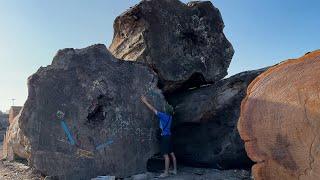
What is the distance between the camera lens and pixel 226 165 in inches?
214

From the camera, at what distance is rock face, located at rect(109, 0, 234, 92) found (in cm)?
571

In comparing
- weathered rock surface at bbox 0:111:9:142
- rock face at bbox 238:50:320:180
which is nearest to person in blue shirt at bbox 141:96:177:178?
rock face at bbox 238:50:320:180

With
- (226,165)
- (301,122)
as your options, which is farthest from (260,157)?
(226,165)

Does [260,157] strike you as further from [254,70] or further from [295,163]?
[254,70]

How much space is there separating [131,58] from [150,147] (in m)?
1.33

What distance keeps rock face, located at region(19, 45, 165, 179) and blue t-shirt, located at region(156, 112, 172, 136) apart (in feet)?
0.75

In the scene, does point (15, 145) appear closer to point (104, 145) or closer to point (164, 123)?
point (104, 145)

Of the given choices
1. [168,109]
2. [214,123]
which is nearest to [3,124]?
[168,109]

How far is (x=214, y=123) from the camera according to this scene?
18.4 feet

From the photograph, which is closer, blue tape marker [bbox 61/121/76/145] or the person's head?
blue tape marker [bbox 61/121/76/145]

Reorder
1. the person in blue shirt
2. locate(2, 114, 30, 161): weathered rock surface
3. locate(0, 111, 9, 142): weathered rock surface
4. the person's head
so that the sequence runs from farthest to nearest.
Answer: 1. locate(0, 111, 9, 142): weathered rock surface
2. locate(2, 114, 30, 161): weathered rock surface
3. the person's head
4. the person in blue shirt

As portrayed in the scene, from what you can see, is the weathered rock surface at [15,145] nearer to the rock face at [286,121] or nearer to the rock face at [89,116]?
the rock face at [89,116]

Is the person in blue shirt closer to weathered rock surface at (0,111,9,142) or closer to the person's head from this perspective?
the person's head

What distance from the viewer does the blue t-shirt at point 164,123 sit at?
17.5 ft
